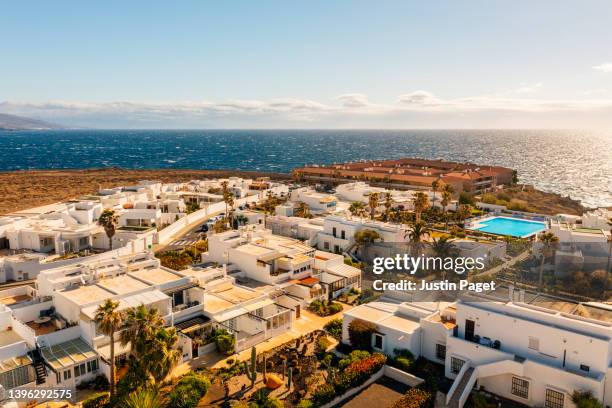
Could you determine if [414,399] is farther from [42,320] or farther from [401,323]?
[42,320]

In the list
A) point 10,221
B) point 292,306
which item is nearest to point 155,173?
point 10,221

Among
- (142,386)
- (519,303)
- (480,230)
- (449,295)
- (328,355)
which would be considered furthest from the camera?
(480,230)

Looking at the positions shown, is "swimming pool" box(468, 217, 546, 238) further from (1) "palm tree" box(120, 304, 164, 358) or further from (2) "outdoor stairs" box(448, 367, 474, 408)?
(1) "palm tree" box(120, 304, 164, 358)

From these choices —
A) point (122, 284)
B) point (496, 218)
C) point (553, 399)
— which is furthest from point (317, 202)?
point (553, 399)

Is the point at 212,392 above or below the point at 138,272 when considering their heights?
below

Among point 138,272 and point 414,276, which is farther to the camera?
point 414,276

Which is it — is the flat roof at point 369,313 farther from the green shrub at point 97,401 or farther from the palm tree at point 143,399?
the green shrub at point 97,401

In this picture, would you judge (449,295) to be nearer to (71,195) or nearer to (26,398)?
(26,398)
